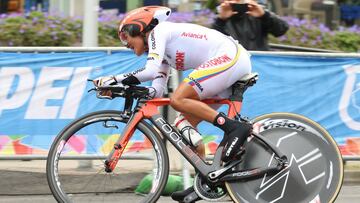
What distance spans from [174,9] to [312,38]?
13.4ft

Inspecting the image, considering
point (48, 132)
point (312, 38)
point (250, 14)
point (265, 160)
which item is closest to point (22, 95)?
point (48, 132)

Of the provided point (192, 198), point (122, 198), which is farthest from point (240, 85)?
point (122, 198)

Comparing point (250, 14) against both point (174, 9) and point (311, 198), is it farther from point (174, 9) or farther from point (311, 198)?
point (174, 9)

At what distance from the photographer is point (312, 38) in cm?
1127

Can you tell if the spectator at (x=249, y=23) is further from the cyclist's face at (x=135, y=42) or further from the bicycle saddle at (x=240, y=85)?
the cyclist's face at (x=135, y=42)

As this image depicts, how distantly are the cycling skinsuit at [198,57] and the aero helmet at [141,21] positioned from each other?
0.28 feet

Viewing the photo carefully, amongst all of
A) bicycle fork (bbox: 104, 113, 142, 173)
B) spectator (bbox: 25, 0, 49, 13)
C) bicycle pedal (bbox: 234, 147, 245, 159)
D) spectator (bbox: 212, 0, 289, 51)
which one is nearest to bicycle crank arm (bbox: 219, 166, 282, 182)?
bicycle pedal (bbox: 234, 147, 245, 159)

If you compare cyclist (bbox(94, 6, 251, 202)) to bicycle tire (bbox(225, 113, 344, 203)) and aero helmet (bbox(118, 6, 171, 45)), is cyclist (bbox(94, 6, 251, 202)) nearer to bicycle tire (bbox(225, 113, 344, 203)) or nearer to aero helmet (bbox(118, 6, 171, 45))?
aero helmet (bbox(118, 6, 171, 45))

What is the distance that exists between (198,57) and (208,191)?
0.99 metres

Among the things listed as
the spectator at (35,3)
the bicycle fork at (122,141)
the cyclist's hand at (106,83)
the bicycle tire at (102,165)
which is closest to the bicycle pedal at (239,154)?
the bicycle tire at (102,165)

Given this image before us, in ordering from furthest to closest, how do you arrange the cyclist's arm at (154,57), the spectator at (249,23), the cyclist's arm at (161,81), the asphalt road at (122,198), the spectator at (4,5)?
the spectator at (4,5) < the spectator at (249,23) < the asphalt road at (122,198) < the cyclist's arm at (161,81) < the cyclist's arm at (154,57)

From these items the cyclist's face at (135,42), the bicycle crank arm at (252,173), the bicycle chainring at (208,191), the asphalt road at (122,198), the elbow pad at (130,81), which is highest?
the cyclist's face at (135,42)

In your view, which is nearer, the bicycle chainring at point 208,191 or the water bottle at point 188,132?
the bicycle chainring at point 208,191

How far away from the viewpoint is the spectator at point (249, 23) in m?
7.92
